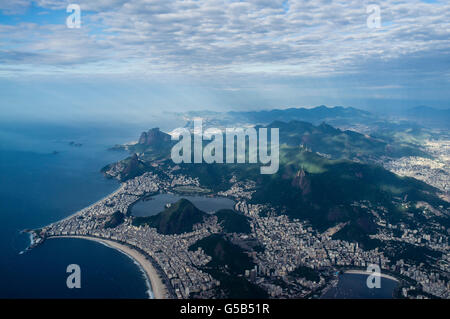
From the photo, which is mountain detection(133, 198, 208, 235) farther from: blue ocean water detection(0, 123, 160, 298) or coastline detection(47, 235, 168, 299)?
blue ocean water detection(0, 123, 160, 298)

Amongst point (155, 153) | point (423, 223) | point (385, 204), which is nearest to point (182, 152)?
point (155, 153)

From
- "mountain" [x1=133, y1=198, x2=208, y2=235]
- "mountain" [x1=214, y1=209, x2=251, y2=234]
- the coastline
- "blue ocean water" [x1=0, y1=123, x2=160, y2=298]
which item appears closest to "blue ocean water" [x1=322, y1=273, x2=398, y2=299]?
"mountain" [x1=214, y1=209, x2=251, y2=234]

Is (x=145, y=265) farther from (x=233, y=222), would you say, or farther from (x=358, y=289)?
(x=358, y=289)

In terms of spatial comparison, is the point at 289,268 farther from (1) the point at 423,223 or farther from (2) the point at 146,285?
(1) the point at 423,223

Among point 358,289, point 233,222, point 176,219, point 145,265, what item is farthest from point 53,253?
point 358,289

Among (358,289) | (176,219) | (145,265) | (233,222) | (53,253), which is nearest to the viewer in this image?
(358,289)
